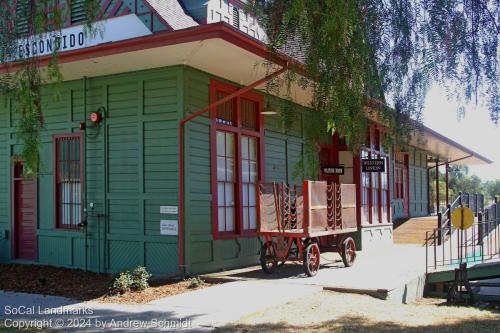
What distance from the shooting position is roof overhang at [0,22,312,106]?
9030 millimetres

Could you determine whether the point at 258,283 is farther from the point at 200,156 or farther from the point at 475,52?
the point at 475,52

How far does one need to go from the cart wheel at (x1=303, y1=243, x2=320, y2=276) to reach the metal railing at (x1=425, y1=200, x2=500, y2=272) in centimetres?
235

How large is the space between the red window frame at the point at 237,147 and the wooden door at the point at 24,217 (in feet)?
13.4

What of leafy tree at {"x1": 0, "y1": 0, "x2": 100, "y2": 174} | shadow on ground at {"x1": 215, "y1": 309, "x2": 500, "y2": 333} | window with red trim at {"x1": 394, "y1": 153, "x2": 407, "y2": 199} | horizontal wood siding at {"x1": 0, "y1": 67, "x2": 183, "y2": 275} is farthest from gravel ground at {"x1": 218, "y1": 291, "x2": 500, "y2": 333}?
window with red trim at {"x1": 394, "y1": 153, "x2": 407, "y2": 199}

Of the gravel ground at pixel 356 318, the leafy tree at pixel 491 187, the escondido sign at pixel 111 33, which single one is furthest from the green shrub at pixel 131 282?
the leafy tree at pixel 491 187

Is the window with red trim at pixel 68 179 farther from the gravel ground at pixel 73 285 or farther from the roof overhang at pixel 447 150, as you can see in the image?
the roof overhang at pixel 447 150

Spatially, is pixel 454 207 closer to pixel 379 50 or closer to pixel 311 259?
pixel 311 259

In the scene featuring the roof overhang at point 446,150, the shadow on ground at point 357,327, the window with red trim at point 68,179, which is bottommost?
the shadow on ground at point 357,327

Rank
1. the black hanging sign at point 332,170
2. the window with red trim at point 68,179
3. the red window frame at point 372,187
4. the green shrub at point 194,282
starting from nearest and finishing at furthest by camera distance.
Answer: the green shrub at point 194,282 → the window with red trim at point 68,179 → the black hanging sign at point 332,170 → the red window frame at point 372,187

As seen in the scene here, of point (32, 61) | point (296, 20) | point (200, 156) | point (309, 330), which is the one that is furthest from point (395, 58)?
point (200, 156)

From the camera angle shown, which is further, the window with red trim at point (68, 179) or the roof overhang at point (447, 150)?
the roof overhang at point (447, 150)

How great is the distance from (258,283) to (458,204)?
40.7 feet

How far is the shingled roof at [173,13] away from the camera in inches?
415

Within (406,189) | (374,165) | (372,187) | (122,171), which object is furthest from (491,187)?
(122,171)
